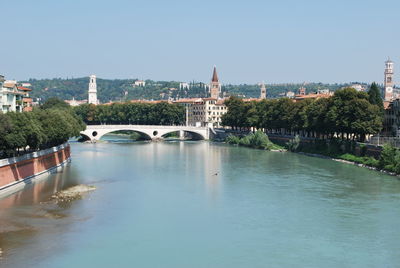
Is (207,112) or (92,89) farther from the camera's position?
(92,89)

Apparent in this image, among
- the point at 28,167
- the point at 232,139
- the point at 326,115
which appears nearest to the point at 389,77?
the point at 232,139

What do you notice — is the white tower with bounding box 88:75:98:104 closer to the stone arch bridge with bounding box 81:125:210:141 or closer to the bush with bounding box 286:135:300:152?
the stone arch bridge with bounding box 81:125:210:141

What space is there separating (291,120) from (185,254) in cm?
5087

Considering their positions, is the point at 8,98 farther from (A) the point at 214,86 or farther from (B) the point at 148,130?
(A) the point at 214,86

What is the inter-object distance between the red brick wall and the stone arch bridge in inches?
1339

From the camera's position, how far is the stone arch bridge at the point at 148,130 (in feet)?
281

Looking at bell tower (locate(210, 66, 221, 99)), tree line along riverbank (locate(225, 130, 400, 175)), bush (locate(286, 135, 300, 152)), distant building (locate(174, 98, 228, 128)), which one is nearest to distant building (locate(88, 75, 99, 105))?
bell tower (locate(210, 66, 221, 99))

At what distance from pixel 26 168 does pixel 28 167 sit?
1.44 ft

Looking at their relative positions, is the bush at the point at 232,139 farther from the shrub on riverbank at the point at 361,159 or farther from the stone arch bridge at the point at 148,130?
the shrub on riverbank at the point at 361,159

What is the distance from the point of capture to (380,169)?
47969 mm

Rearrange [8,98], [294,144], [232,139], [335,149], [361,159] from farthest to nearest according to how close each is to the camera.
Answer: [232,139]
[294,144]
[335,149]
[8,98]
[361,159]

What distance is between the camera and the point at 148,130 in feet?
303

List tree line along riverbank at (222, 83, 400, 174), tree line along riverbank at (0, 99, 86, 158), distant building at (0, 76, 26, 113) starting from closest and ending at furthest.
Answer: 1. tree line along riverbank at (0, 99, 86, 158)
2. distant building at (0, 76, 26, 113)
3. tree line along riverbank at (222, 83, 400, 174)

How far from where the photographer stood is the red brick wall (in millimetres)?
34963
